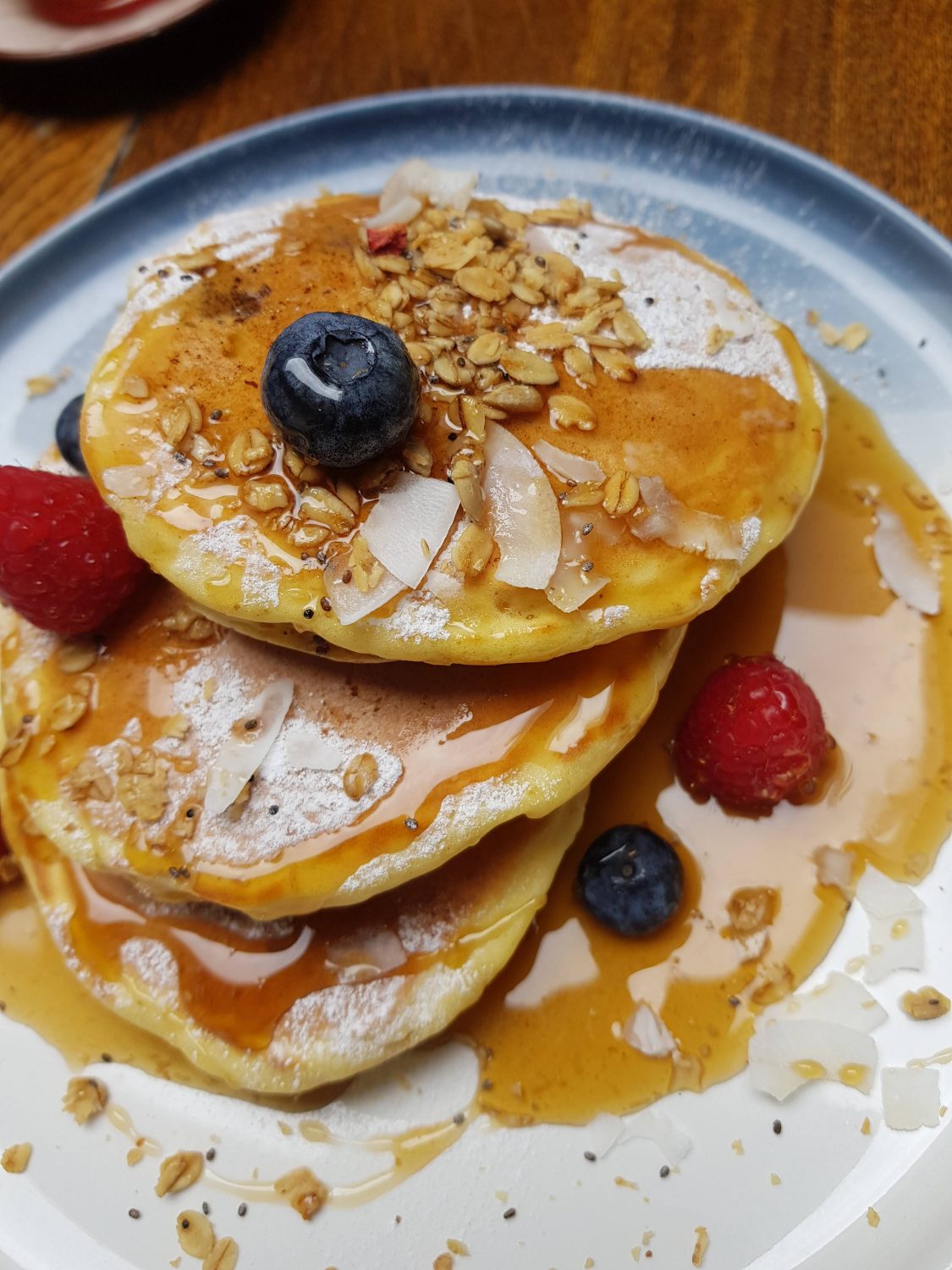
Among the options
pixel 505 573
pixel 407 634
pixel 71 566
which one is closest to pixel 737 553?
pixel 505 573

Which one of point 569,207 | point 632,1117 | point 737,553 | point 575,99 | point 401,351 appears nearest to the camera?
point 401,351

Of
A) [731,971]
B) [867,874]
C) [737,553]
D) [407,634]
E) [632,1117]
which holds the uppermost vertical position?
[737,553]

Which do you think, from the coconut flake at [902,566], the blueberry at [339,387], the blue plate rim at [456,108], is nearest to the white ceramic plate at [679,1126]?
the blue plate rim at [456,108]

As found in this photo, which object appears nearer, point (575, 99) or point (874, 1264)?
point (874, 1264)

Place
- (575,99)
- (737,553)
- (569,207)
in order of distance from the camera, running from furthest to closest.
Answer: (575,99) → (569,207) → (737,553)

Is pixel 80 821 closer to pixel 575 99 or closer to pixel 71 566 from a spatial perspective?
pixel 71 566

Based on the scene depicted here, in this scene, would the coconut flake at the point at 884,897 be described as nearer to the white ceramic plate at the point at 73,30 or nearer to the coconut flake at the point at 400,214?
the coconut flake at the point at 400,214

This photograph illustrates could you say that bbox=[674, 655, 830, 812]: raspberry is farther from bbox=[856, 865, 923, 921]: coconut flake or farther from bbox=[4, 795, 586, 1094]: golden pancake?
bbox=[4, 795, 586, 1094]: golden pancake
